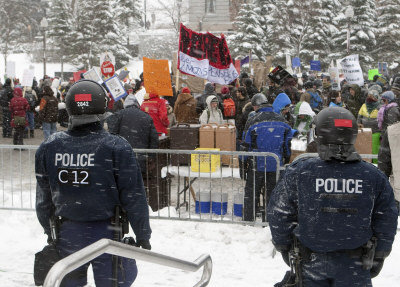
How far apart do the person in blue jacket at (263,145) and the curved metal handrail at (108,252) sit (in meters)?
3.81

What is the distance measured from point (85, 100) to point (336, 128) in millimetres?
1863

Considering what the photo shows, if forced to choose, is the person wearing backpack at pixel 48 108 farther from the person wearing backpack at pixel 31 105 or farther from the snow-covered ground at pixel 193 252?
the snow-covered ground at pixel 193 252

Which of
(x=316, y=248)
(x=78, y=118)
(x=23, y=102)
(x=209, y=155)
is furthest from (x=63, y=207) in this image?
(x=23, y=102)

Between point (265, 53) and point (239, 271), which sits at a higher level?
point (265, 53)

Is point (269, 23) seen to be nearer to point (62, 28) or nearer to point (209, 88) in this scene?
point (62, 28)

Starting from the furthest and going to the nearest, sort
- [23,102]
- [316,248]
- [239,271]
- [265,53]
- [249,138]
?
[265,53] → [23,102] → [249,138] → [239,271] → [316,248]

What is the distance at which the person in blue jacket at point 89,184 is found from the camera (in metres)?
4.17

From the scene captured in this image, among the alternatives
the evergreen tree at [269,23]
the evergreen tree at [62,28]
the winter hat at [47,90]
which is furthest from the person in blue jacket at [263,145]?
the evergreen tree at [62,28]

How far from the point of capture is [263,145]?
8383 millimetres

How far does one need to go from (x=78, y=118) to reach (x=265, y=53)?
46993 millimetres

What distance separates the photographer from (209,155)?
8.50 metres

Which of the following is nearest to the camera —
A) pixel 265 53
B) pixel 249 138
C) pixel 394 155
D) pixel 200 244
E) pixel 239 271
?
pixel 394 155

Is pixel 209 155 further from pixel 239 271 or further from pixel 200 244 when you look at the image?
pixel 239 271

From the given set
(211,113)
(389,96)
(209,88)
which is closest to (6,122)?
(209,88)
